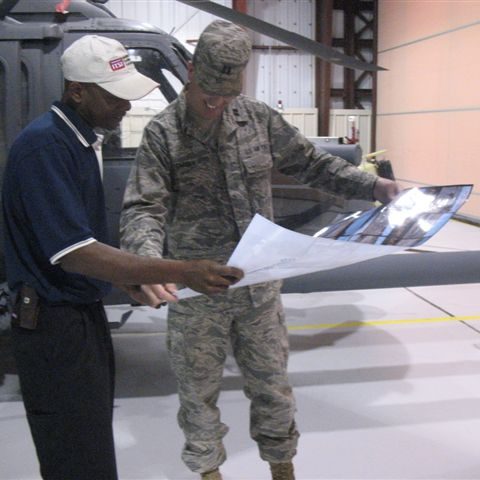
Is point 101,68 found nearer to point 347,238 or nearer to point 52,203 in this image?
point 52,203

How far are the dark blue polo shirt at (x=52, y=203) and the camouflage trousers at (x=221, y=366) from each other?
2.09 feet

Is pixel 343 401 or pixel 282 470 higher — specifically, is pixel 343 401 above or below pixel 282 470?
below

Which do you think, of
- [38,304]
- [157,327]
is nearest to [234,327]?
[38,304]

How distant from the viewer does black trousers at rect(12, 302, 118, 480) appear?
1647 millimetres

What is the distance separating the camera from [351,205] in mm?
4738

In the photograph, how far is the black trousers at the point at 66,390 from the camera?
64.9 inches

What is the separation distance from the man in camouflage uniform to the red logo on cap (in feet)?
1.17

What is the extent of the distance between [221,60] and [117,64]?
39 centimetres

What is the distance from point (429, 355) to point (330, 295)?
185 centimetres

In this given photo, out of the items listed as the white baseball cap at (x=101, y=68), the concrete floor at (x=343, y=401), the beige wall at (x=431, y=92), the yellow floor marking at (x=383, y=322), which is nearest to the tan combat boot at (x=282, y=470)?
the concrete floor at (x=343, y=401)

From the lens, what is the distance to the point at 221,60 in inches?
75.3

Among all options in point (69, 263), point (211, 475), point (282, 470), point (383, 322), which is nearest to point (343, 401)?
point (282, 470)

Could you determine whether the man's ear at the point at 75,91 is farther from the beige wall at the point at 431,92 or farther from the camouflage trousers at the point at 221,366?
the beige wall at the point at 431,92

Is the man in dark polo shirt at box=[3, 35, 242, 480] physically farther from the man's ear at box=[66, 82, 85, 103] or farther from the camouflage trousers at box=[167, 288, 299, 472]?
the camouflage trousers at box=[167, 288, 299, 472]
